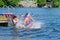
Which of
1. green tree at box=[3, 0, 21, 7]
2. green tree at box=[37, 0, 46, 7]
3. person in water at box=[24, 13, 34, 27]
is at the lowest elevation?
green tree at box=[37, 0, 46, 7]

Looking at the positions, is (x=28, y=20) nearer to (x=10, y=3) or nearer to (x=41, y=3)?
(x=10, y=3)

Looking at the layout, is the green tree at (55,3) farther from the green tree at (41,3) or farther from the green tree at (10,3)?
the green tree at (10,3)

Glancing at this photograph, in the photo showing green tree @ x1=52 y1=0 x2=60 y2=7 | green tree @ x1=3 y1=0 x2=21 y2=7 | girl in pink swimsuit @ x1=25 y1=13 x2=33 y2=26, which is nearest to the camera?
girl in pink swimsuit @ x1=25 y1=13 x2=33 y2=26

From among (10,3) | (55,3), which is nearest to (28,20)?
(10,3)

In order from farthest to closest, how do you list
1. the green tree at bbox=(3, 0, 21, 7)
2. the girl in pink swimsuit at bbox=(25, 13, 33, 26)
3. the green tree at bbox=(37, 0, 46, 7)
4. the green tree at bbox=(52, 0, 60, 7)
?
the green tree at bbox=(37, 0, 46, 7) → the green tree at bbox=(52, 0, 60, 7) → the green tree at bbox=(3, 0, 21, 7) → the girl in pink swimsuit at bbox=(25, 13, 33, 26)

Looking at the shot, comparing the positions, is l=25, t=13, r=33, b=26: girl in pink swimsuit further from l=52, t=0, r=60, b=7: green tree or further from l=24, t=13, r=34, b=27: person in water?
l=52, t=0, r=60, b=7: green tree

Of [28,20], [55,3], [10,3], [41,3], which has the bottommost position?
[55,3]

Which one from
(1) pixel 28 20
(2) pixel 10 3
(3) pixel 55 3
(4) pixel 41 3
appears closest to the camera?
(1) pixel 28 20

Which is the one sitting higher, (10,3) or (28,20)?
(28,20)

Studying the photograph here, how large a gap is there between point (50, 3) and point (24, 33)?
12048 centimetres

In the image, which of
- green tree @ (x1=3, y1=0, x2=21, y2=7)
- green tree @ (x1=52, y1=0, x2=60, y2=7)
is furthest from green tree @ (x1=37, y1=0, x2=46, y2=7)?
green tree @ (x1=3, y1=0, x2=21, y2=7)

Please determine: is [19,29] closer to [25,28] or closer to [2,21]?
[25,28]

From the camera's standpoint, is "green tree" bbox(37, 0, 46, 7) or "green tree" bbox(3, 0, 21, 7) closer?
"green tree" bbox(3, 0, 21, 7)

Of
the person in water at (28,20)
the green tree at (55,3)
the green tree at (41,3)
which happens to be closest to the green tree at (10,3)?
the green tree at (41,3)
